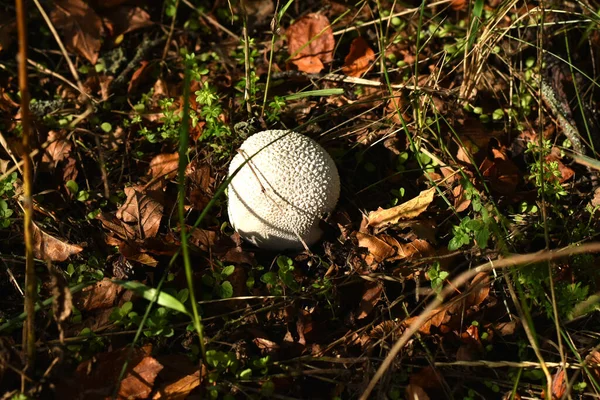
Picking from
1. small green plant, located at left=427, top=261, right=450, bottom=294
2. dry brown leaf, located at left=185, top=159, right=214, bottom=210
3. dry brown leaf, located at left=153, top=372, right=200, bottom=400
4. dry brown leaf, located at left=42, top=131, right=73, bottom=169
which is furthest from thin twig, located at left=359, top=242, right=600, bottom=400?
dry brown leaf, located at left=42, top=131, right=73, bottom=169

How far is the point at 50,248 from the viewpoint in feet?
7.29

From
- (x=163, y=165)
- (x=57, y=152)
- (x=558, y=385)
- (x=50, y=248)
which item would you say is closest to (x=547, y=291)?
(x=558, y=385)

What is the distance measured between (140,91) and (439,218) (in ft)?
4.96

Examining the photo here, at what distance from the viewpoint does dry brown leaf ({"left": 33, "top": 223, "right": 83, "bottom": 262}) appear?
2.19 meters

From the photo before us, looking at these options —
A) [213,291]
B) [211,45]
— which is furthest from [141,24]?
[213,291]

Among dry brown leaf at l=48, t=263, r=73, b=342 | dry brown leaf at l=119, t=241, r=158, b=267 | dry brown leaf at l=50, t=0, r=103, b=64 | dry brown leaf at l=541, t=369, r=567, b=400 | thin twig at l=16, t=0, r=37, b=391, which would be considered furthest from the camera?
dry brown leaf at l=50, t=0, r=103, b=64

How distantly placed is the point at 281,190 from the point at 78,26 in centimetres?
144

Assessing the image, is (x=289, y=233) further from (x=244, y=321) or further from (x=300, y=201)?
(x=244, y=321)

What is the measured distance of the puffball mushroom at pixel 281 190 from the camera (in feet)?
6.90

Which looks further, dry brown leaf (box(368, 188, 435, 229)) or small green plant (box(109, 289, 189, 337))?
dry brown leaf (box(368, 188, 435, 229))

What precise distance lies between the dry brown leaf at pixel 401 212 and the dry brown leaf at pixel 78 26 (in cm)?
155

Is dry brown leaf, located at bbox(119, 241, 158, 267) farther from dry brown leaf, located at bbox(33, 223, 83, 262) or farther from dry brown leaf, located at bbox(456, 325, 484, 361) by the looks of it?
dry brown leaf, located at bbox(456, 325, 484, 361)

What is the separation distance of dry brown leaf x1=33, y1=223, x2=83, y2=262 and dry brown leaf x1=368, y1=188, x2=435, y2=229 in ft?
3.70

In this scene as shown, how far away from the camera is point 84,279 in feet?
6.95
